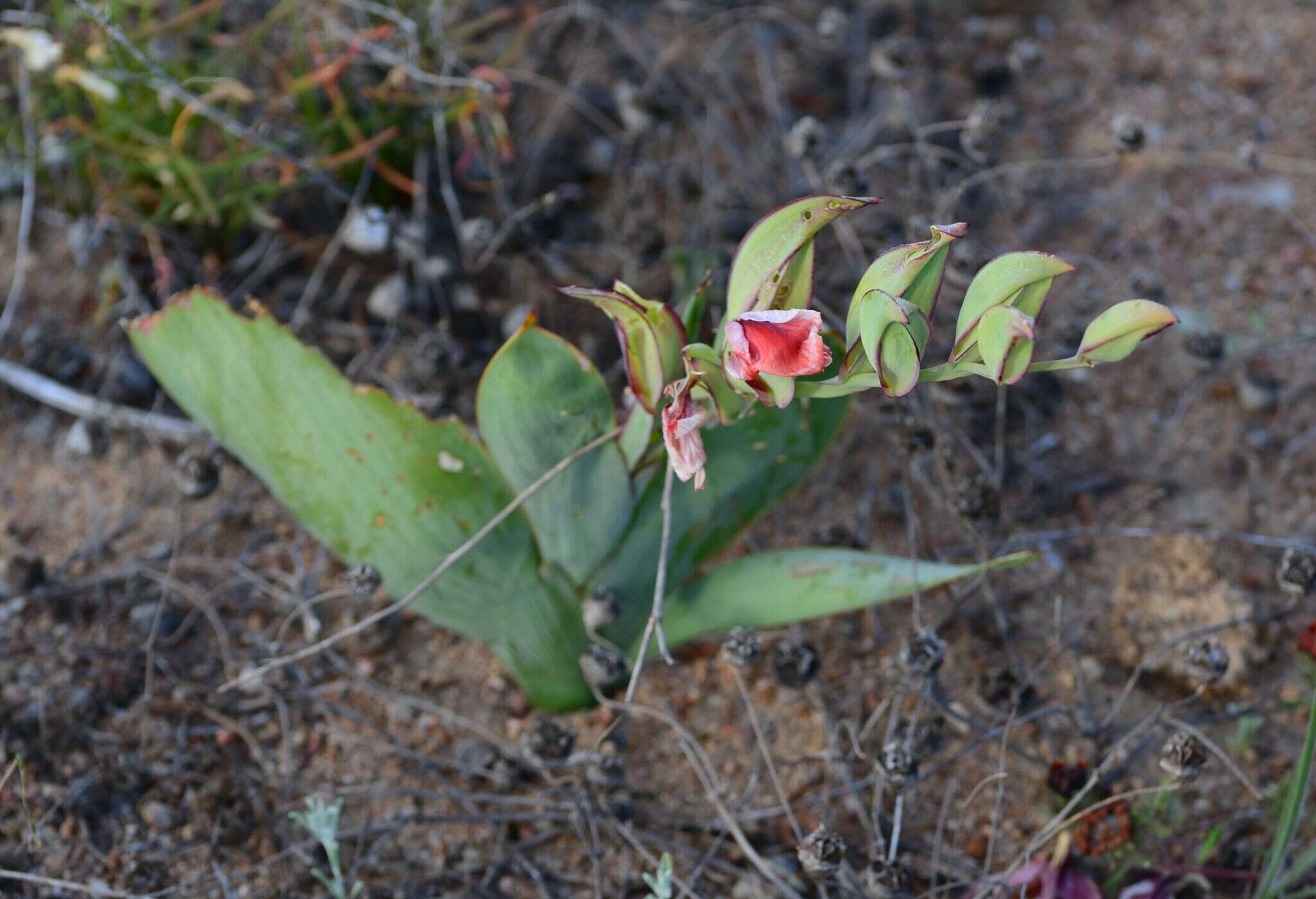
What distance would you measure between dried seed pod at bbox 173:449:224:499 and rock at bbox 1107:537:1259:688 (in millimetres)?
1042

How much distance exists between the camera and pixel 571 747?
3.80ft

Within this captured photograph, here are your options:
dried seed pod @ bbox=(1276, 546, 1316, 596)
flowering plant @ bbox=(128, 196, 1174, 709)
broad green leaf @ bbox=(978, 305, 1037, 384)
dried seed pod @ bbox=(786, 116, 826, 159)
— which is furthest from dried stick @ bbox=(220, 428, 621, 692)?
dried seed pod @ bbox=(1276, 546, 1316, 596)

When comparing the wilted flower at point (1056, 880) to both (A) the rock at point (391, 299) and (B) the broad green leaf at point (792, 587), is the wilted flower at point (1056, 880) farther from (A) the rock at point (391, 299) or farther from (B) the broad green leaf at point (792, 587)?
(A) the rock at point (391, 299)

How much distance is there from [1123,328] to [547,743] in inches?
26.4

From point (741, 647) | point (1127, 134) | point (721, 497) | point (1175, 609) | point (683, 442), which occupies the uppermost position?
point (683, 442)

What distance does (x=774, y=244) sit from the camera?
32.3 inches

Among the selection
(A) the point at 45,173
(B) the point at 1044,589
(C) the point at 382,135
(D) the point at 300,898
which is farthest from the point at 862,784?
(A) the point at 45,173

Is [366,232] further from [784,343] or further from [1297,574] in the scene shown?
[1297,574]

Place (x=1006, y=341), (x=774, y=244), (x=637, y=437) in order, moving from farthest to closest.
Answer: (x=637, y=437), (x=774, y=244), (x=1006, y=341)

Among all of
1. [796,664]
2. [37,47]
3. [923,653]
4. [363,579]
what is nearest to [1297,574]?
[923,653]

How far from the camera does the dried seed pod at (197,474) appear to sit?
4.25ft

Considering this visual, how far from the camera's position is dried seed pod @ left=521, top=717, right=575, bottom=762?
1115 mm

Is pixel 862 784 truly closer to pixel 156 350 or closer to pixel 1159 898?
pixel 1159 898

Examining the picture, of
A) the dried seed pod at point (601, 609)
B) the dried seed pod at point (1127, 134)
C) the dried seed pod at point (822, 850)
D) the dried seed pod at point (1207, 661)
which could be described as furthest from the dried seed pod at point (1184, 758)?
the dried seed pod at point (1127, 134)
